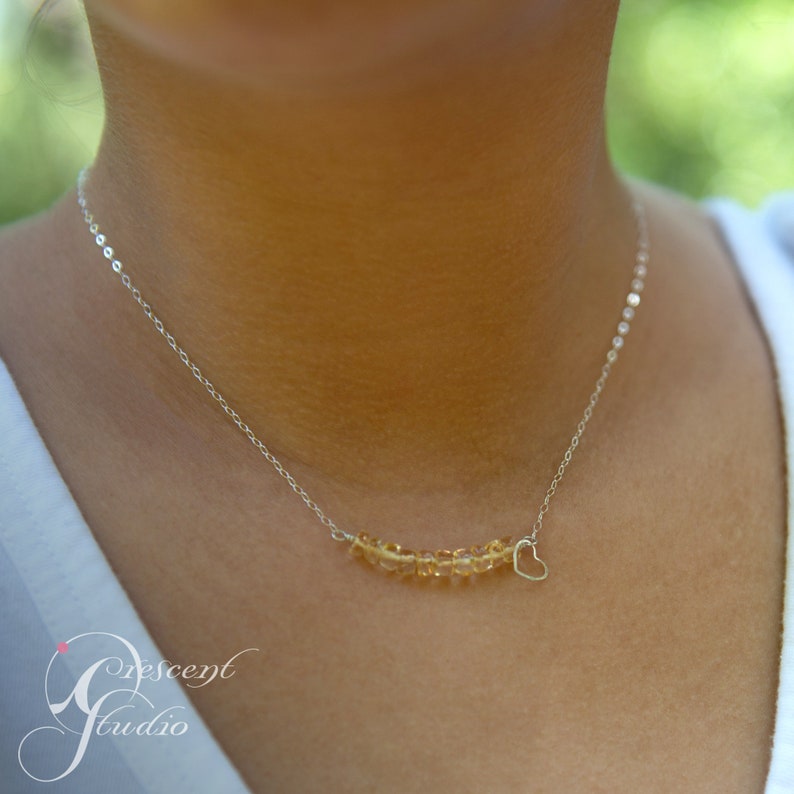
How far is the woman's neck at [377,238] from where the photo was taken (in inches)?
46.2

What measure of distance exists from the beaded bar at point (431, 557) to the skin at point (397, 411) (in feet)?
0.07

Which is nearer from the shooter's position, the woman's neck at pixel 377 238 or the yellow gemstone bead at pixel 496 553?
the woman's neck at pixel 377 238

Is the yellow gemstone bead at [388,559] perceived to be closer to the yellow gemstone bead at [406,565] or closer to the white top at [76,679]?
the yellow gemstone bead at [406,565]

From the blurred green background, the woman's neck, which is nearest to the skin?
the woman's neck

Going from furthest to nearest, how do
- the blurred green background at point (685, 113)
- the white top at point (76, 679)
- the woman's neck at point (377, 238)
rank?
the blurred green background at point (685, 113), the woman's neck at point (377, 238), the white top at point (76, 679)

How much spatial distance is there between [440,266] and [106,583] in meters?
0.63

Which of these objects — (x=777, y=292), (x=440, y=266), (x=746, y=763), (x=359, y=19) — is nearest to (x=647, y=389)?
(x=777, y=292)

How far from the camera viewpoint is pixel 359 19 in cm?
100

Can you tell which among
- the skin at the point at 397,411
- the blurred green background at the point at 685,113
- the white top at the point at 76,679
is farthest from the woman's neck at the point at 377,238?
the blurred green background at the point at 685,113

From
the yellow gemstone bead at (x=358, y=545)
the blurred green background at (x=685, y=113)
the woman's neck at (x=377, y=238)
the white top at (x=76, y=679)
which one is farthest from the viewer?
the blurred green background at (x=685, y=113)

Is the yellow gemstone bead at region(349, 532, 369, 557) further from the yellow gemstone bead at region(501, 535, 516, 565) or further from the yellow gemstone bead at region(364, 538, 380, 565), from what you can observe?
the yellow gemstone bead at region(501, 535, 516, 565)

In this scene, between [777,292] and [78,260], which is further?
[777,292]

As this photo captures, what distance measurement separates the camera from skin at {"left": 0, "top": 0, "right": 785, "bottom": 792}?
3.66 ft

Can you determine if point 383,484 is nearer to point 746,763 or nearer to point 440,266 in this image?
point 440,266
